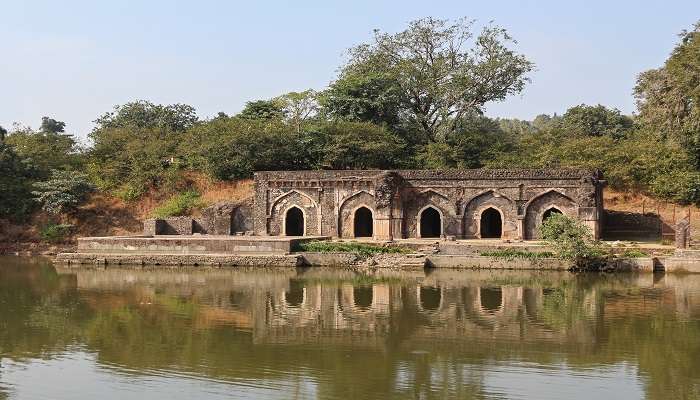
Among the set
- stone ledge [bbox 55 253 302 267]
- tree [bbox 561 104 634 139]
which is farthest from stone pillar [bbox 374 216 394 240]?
tree [bbox 561 104 634 139]

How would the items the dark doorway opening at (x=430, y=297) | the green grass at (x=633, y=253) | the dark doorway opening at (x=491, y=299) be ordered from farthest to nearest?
the green grass at (x=633, y=253)
the dark doorway opening at (x=430, y=297)
the dark doorway opening at (x=491, y=299)

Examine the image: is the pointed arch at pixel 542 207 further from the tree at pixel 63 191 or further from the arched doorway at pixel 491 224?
the tree at pixel 63 191

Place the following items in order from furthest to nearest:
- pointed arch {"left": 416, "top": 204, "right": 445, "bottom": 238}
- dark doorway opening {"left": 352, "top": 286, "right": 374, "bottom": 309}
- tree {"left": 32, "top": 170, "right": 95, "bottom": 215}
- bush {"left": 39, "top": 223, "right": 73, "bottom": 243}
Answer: tree {"left": 32, "top": 170, "right": 95, "bottom": 215}
bush {"left": 39, "top": 223, "right": 73, "bottom": 243}
pointed arch {"left": 416, "top": 204, "right": 445, "bottom": 238}
dark doorway opening {"left": 352, "top": 286, "right": 374, "bottom": 309}

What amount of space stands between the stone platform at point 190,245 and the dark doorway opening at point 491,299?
27.0 ft

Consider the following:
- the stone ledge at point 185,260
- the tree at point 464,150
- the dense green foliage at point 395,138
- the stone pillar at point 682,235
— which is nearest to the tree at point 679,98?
the dense green foliage at point 395,138

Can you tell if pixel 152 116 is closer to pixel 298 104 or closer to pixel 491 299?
pixel 298 104

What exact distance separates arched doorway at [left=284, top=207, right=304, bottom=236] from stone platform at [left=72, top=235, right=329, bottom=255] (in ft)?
11.0

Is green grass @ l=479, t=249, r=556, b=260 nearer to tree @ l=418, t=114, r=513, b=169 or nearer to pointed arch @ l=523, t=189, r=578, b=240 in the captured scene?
pointed arch @ l=523, t=189, r=578, b=240

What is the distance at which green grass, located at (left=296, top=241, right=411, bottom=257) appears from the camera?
2597cm

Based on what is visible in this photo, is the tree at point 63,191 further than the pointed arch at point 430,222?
Yes

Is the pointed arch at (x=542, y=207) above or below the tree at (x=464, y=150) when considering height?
below

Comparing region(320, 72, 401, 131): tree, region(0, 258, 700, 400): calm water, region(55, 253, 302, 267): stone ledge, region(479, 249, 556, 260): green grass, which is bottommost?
region(0, 258, 700, 400): calm water

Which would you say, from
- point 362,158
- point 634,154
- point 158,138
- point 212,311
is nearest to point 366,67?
point 362,158

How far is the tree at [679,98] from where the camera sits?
32188 millimetres
